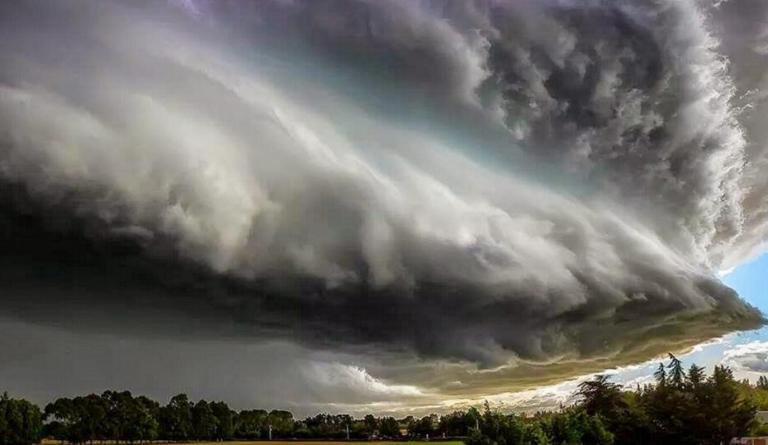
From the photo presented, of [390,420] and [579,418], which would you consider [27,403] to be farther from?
[579,418]

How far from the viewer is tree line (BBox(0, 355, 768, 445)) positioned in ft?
159

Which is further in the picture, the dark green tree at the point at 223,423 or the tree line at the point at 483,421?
the dark green tree at the point at 223,423

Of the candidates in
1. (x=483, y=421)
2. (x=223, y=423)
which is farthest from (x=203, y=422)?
(x=483, y=421)

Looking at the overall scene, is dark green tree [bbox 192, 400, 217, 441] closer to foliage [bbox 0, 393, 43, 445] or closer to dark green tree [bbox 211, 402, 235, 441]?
dark green tree [bbox 211, 402, 235, 441]

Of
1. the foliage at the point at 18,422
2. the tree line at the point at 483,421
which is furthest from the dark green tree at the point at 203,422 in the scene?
the foliage at the point at 18,422

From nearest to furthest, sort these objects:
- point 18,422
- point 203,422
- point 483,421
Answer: point 483,421
point 18,422
point 203,422

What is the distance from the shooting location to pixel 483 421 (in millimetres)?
41312

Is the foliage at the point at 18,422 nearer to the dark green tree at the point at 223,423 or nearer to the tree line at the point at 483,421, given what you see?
the tree line at the point at 483,421

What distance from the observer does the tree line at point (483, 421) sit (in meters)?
48.5

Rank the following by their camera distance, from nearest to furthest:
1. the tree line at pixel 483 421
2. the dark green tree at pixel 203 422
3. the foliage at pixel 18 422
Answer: the tree line at pixel 483 421, the foliage at pixel 18 422, the dark green tree at pixel 203 422

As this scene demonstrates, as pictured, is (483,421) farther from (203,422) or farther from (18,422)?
(203,422)

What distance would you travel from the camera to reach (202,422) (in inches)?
4316

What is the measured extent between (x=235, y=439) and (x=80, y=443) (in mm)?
22014

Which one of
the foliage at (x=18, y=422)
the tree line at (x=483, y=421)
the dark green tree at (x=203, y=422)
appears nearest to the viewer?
the tree line at (x=483, y=421)
